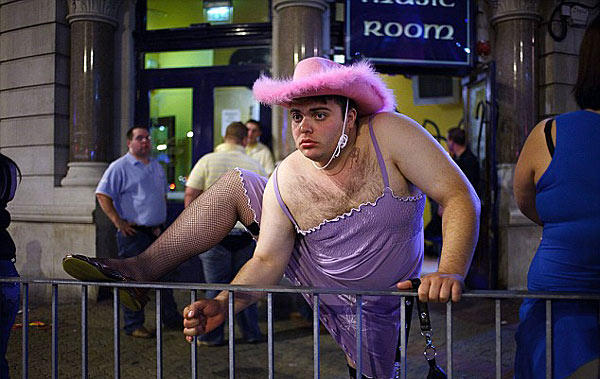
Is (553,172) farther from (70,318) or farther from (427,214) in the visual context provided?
(427,214)

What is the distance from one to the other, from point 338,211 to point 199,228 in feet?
2.25

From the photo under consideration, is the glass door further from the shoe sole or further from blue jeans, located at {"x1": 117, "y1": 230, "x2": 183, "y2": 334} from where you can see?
the shoe sole

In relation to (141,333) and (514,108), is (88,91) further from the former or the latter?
(514,108)

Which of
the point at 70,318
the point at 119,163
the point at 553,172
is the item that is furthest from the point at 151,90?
the point at 553,172

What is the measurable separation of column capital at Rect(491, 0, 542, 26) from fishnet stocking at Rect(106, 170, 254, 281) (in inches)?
237

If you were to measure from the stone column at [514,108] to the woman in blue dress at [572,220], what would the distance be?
5.64 metres

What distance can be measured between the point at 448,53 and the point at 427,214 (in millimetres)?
5119

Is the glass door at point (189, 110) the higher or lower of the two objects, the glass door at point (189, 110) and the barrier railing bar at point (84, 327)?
the higher

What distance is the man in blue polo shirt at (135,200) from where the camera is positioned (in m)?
5.93

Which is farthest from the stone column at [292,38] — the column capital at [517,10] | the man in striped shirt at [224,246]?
the column capital at [517,10]

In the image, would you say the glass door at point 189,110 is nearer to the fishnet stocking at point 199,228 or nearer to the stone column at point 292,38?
the stone column at point 292,38

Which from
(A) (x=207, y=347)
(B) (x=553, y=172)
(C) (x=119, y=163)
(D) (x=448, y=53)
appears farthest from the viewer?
(D) (x=448, y=53)

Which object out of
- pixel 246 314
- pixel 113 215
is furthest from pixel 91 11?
pixel 246 314

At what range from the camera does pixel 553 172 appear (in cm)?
199
